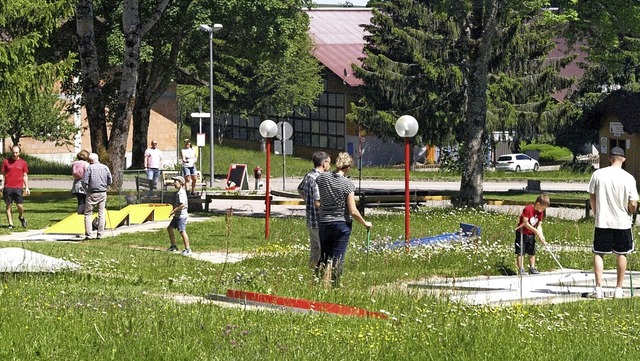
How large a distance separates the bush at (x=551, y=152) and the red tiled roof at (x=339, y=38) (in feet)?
41.9

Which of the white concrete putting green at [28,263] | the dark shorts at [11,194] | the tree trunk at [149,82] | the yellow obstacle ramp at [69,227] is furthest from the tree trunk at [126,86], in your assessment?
the white concrete putting green at [28,263]

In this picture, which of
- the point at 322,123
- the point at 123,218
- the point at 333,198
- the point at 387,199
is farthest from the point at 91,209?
the point at 322,123

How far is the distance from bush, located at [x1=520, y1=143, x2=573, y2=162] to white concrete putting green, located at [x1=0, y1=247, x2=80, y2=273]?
74829mm

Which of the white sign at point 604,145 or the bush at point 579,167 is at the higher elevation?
the white sign at point 604,145

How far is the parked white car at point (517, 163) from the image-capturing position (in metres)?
81.3

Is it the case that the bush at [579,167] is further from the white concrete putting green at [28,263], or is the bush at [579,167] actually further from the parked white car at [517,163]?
the white concrete putting green at [28,263]

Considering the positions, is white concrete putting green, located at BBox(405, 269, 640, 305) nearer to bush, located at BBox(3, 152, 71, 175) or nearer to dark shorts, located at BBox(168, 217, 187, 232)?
dark shorts, located at BBox(168, 217, 187, 232)

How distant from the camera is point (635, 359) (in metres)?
10.4

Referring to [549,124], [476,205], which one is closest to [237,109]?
[549,124]

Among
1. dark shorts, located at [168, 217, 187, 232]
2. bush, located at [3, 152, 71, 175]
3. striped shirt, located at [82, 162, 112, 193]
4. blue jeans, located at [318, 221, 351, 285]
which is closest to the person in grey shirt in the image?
striped shirt, located at [82, 162, 112, 193]

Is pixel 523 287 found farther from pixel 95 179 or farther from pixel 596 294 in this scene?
pixel 95 179

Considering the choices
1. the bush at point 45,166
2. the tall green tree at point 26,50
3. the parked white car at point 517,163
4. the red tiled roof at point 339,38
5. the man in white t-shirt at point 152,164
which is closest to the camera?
the tall green tree at point 26,50

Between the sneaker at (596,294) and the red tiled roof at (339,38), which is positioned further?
the red tiled roof at (339,38)

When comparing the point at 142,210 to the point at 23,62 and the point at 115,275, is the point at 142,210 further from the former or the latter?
the point at 115,275
